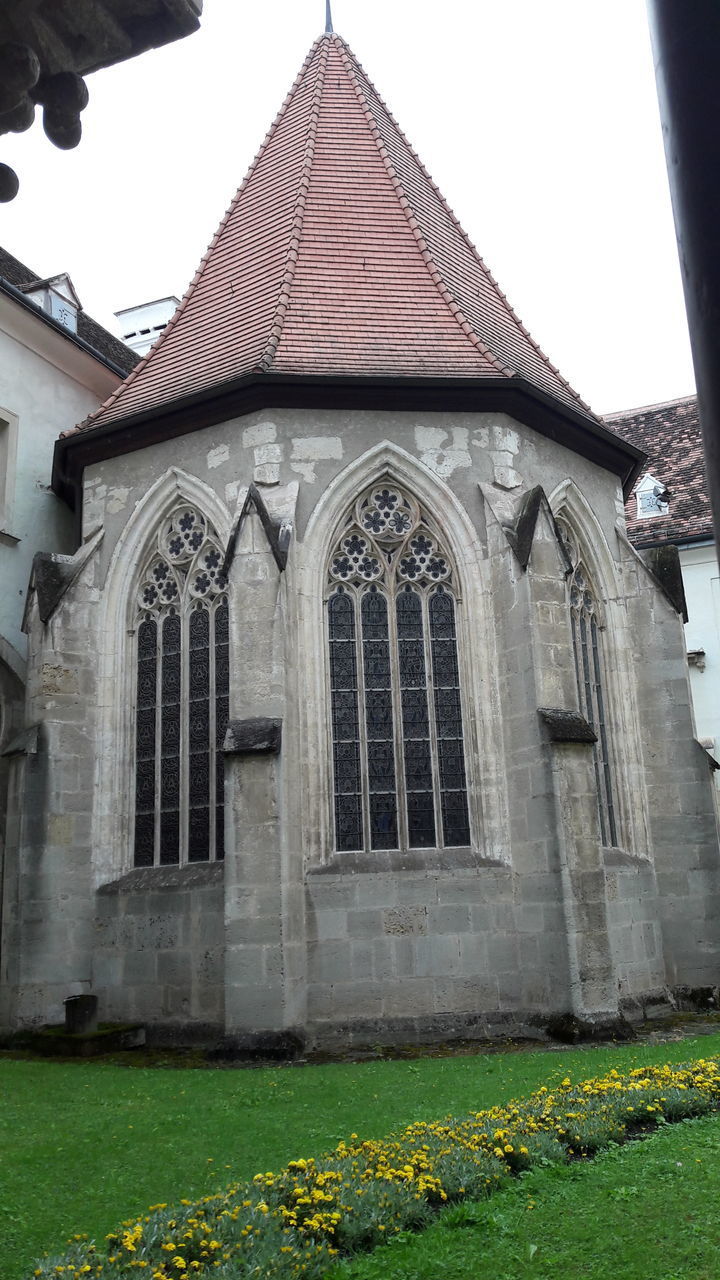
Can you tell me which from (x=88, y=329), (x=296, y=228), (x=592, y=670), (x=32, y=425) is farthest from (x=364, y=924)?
(x=88, y=329)

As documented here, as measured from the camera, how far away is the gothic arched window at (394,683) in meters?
13.1

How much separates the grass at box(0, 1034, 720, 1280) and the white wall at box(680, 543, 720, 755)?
535 inches

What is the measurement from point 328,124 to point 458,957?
12.7 m

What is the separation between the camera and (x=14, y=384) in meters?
17.0

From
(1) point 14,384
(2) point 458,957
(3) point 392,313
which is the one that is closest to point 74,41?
(2) point 458,957

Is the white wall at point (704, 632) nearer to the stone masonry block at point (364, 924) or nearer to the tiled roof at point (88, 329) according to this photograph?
the tiled roof at point (88, 329)

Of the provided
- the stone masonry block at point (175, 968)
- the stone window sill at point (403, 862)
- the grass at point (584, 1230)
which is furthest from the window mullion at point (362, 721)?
the grass at point (584, 1230)

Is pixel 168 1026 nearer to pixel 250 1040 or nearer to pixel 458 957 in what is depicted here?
pixel 250 1040

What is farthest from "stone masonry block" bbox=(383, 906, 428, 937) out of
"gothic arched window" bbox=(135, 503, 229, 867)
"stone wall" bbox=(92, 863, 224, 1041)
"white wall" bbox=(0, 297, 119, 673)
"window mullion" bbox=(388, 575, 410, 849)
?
"white wall" bbox=(0, 297, 119, 673)

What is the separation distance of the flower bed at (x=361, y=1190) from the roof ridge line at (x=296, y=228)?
9232mm

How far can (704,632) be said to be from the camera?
24.9 m

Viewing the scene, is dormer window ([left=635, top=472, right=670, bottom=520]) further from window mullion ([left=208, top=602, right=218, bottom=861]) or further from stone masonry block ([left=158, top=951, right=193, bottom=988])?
stone masonry block ([left=158, top=951, right=193, bottom=988])

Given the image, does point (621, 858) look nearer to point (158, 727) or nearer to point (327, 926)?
point (327, 926)

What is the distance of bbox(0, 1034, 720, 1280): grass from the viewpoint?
6113mm
